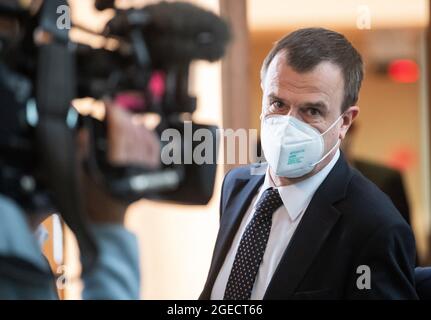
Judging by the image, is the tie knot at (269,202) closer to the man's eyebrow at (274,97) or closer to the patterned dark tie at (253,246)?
the patterned dark tie at (253,246)

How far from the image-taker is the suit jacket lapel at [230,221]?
1714mm

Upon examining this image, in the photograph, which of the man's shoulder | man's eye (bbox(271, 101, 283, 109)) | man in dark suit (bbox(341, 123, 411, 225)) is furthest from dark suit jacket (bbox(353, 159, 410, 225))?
man's eye (bbox(271, 101, 283, 109))

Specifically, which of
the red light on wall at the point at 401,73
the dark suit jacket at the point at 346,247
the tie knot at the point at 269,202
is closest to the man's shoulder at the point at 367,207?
the dark suit jacket at the point at 346,247

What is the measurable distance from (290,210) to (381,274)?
221 mm

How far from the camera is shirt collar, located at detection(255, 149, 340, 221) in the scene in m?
1.63

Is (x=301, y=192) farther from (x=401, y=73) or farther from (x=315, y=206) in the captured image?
(x=401, y=73)

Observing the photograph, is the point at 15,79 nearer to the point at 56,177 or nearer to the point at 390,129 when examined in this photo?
the point at 56,177

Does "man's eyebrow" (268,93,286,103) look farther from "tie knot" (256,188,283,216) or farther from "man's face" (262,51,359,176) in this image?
"tie knot" (256,188,283,216)

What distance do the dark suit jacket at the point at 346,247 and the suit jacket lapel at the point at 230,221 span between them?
14cm

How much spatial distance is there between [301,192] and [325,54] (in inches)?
10.8

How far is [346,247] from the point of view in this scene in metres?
1.58

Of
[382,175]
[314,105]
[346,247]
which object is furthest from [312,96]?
[382,175]

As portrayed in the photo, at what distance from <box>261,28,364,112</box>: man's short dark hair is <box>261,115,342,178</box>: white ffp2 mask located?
0.27 feet

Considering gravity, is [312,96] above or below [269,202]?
above
